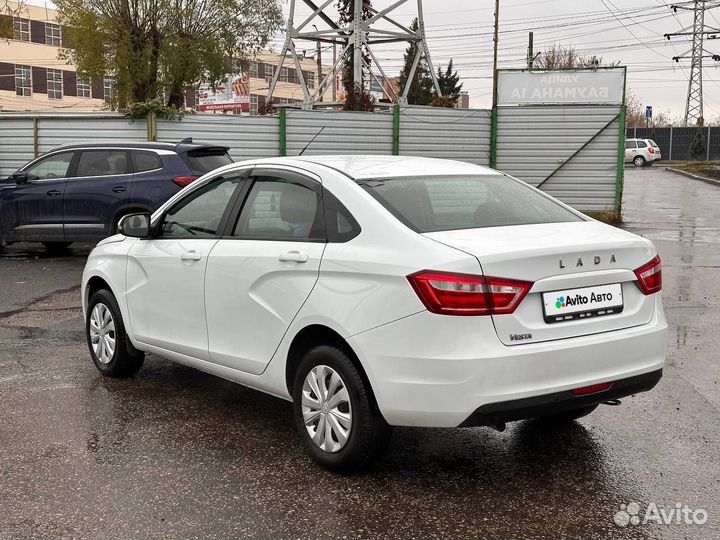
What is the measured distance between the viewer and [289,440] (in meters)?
5.01

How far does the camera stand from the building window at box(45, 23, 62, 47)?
67.0m

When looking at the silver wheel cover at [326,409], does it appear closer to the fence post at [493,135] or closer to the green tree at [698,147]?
the fence post at [493,135]

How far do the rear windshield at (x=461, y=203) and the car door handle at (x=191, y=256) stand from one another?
4.13ft

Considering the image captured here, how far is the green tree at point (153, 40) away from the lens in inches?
931

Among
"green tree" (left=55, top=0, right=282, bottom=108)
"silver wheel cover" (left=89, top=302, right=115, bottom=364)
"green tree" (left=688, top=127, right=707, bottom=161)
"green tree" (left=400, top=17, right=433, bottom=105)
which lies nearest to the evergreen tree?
"green tree" (left=400, top=17, right=433, bottom=105)

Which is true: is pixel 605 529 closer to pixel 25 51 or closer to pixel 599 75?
pixel 599 75

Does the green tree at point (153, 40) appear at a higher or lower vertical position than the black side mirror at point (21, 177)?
higher

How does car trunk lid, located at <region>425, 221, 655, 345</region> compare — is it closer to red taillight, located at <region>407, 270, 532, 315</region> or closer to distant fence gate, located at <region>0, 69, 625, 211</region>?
red taillight, located at <region>407, 270, 532, 315</region>

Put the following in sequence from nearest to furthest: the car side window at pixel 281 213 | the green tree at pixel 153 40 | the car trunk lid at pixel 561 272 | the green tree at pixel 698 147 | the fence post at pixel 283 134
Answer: the car trunk lid at pixel 561 272 → the car side window at pixel 281 213 → the fence post at pixel 283 134 → the green tree at pixel 153 40 → the green tree at pixel 698 147

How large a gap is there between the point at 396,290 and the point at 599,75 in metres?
16.9

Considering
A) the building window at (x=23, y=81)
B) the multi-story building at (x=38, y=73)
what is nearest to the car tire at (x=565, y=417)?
the multi-story building at (x=38, y=73)

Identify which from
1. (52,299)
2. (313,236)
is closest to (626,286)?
(313,236)

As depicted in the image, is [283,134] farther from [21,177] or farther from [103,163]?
[21,177]

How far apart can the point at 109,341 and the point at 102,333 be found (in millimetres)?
108
